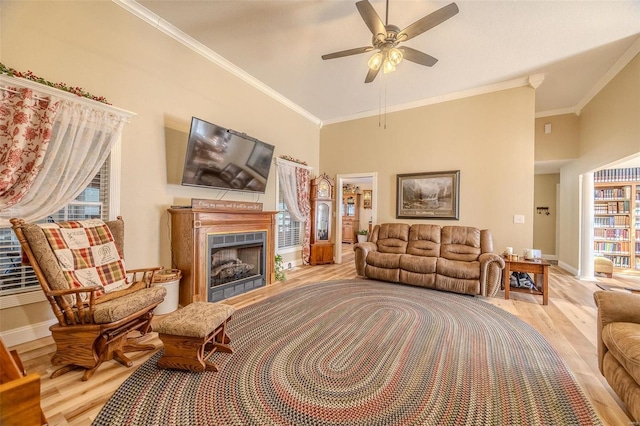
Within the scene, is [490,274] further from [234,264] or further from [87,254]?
[87,254]

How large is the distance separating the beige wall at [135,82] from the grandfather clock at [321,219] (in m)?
2.05

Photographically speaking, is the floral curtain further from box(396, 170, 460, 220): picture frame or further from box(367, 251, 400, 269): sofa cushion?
box(396, 170, 460, 220): picture frame

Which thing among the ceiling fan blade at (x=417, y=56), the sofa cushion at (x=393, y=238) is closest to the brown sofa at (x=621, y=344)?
the ceiling fan blade at (x=417, y=56)

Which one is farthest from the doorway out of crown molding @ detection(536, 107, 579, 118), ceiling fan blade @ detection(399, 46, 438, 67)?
crown molding @ detection(536, 107, 579, 118)

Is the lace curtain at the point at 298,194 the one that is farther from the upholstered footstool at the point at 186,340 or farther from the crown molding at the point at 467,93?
the upholstered footstool at the point at 186,340

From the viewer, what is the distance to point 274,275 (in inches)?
165

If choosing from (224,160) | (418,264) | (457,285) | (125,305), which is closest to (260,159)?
(224,160)

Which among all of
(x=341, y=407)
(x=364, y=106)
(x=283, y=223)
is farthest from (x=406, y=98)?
(x=341, y=407)

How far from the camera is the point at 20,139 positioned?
196 cm

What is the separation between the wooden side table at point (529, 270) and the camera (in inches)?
128

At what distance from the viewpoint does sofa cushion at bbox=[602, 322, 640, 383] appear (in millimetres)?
1298

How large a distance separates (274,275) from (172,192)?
6.60 feet

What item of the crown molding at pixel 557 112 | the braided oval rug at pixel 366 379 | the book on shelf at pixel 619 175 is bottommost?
the braided oval rug at pixel 366 379

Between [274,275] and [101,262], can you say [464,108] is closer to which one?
[274,275]
